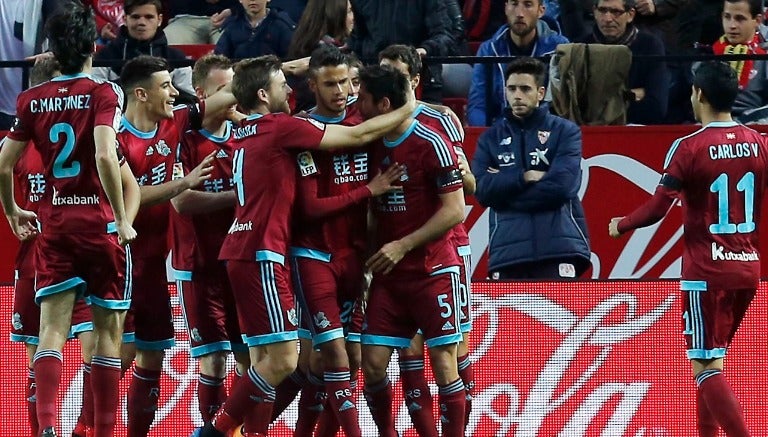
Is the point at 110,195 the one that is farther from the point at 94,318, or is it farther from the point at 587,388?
the point at 587,388

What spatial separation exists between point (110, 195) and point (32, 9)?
193 inches

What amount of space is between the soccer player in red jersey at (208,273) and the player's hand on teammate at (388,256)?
3.83ft

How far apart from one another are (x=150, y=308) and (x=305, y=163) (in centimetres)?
167

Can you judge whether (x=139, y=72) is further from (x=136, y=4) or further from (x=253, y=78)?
(x=136, y=4)

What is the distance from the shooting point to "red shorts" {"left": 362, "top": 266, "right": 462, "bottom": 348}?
9.47 metres

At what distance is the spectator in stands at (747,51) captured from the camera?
12.8 meters

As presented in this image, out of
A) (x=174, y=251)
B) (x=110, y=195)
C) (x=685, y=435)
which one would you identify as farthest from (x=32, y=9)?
(x=685, y=435)

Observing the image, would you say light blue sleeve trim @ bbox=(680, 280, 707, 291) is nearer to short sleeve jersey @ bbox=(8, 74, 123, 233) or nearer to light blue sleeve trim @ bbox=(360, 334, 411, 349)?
light blue sleeve trim @ bbox=(360, 334, 411, 349)

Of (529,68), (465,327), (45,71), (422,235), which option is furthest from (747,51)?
(45,71)

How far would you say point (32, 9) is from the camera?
13484mm

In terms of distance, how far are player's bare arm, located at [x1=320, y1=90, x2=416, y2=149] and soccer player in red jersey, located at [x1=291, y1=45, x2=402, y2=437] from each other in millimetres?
206

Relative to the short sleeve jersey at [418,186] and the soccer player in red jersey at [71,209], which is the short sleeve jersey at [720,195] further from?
the soccer player in red jersey at [71,209]

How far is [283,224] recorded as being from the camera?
9.29 m

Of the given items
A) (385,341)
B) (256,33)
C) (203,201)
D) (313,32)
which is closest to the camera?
(385,341)
